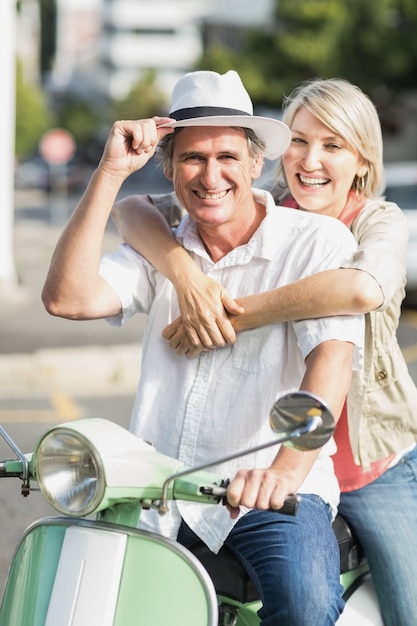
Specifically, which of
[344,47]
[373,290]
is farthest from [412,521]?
[344,47]

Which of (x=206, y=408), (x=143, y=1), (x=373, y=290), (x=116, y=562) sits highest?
(x=143, y=1)

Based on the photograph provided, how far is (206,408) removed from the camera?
2406mm

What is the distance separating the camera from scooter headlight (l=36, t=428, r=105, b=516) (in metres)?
1.95

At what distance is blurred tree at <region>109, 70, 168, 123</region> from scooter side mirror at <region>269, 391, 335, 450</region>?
252ft

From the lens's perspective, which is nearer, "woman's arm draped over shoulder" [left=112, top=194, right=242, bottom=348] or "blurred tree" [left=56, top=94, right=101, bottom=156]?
"woman's arm draped over shoulder" [left=112, top=194, right=242, bottom=348]

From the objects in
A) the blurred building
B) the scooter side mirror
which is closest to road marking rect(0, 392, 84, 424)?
the scooter side mirror

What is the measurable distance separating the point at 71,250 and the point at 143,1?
340ft

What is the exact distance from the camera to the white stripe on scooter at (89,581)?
1.97 metres

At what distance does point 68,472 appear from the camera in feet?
6.49

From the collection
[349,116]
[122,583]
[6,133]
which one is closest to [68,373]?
[6,133]

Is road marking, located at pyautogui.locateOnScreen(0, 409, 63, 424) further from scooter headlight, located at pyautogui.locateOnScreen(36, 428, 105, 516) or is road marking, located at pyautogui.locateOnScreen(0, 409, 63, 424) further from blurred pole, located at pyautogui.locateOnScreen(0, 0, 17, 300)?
blurred pole, located at pyautogui.locateOnScreen(0, 0, 17, 300)

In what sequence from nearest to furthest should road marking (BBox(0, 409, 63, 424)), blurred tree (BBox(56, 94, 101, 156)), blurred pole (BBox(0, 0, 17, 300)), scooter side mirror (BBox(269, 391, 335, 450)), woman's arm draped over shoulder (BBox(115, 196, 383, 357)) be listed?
scooter side mirror (BBox(269, 391, 335, 450)) → woman's arm draped over shoulder (BBox(115, 196, 383, 357)) → road marking (BBox(0, 409, 63, 424)) → blurred pole (BBox(0, 0, 17, 300)) → blurred tree (BBox(56, 94, 101, 156))

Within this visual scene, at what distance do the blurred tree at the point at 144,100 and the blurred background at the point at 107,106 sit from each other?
0.14 m

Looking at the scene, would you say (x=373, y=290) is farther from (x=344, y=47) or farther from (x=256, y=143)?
(x=344, y=47)
